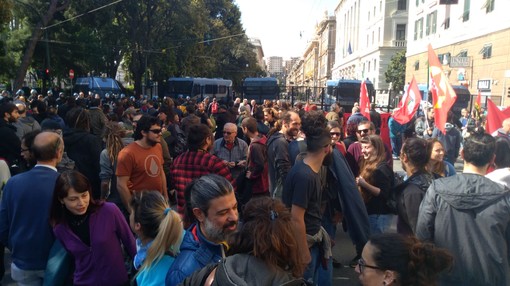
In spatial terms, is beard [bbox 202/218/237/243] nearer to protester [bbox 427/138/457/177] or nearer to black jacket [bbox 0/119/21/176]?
protester [bbox 427/138/457/177]

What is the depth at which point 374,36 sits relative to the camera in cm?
5734

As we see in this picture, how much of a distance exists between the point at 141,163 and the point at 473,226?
118 inches

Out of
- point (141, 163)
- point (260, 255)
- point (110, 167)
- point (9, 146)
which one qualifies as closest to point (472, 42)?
point (110, 167)

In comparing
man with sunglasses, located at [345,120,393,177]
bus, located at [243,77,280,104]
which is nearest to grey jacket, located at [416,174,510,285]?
man with sunglasses, located at [345,120,393,177]

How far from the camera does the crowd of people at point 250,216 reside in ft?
6.88

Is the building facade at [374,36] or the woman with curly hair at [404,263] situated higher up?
the building facade at [374,36]

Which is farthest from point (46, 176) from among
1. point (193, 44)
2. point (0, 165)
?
point (193, 44)

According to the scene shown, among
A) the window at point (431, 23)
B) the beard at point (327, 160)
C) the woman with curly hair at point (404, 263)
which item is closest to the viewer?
the woman with curly hair at point (404, 263)

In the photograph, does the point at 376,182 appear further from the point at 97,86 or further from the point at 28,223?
the point at 97,86

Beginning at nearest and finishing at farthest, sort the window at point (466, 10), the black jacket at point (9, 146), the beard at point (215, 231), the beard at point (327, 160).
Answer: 1. the beard at point (215, 231)
2. the beard at point (327, 160)
3. the black jacket at point (9, 146)
4. the window at point (466, 10)

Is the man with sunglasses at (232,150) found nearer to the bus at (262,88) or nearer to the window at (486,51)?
the window at (486,51)

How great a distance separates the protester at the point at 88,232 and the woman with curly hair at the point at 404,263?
5.70ft

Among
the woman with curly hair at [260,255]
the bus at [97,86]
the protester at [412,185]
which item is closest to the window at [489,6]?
the bus at [97,86]

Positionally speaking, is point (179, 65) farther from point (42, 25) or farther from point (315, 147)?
point (315, 147)
